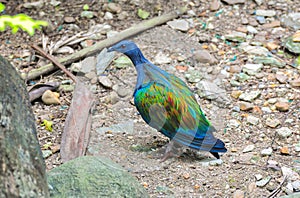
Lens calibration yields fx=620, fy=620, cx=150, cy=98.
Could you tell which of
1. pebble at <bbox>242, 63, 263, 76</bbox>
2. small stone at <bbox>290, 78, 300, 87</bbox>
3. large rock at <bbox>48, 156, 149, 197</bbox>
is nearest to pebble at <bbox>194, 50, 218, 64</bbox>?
pebble at <bbox>242, 63, 263, 76</bbox>

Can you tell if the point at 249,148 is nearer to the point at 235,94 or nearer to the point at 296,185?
the point at 296,185

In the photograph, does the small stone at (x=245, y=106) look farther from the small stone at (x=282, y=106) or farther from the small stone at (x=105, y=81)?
the small stone at (x=105, y=81)

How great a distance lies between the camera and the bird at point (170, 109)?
16.4 feet

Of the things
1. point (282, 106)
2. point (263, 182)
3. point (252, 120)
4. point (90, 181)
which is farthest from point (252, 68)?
point (90, 181)

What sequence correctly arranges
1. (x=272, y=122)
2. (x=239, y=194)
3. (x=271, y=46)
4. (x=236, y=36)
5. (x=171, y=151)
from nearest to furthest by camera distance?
(x=239, y=194)
(x=171, y=151)
(x=272, y=122)
(x=271, y=46)
(x=236, y=36)

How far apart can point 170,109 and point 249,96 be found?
4.35 ft

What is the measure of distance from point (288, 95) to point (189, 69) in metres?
1.05

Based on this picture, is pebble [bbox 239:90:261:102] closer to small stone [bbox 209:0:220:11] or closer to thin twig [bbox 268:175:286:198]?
thin twig [bbox 268:175:286:198]

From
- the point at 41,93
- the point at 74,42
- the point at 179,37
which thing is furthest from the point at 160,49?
the point at 41,93

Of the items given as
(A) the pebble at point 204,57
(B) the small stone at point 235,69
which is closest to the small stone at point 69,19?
(A) the pebble at point 204,57

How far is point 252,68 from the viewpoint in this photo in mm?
6461

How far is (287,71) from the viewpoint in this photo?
6438 mm

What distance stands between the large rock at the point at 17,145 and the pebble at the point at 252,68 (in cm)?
325

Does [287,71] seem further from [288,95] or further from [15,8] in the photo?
[15,8]
